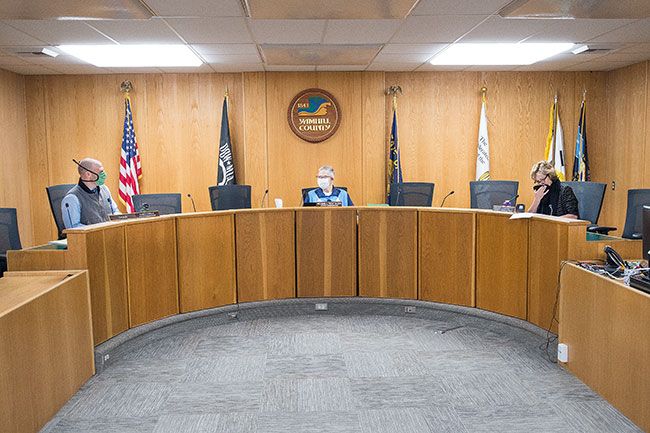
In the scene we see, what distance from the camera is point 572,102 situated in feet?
26.2

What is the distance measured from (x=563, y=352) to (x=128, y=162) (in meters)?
5.99

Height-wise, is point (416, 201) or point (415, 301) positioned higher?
point (416, 201)

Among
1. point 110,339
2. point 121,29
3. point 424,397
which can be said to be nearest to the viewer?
point 424,397

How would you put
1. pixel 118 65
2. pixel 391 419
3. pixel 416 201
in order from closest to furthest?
pixel 391 419 < pixel 416 201 < pixel 118 65

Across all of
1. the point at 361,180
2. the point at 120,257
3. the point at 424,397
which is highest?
the point at 361,180

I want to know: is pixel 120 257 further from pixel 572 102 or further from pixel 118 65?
pixel 572 102

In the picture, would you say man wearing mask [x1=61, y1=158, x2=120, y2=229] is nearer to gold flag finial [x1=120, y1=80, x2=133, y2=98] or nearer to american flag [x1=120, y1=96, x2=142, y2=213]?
american flag [x1=120, y1=96, x2=142, y2=213]

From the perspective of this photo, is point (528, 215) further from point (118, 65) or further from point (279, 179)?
point (118, 65)

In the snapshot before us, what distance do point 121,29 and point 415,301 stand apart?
3666mm

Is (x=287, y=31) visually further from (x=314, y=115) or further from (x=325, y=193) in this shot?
(x=314, y=115)

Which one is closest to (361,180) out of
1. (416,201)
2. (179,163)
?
(416,201)

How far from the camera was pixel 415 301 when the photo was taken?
514cm

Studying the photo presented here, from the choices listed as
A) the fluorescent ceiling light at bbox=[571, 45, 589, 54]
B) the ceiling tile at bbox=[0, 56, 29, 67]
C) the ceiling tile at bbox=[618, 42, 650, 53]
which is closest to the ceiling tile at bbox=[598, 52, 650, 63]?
the ceiling tile at bbox=[618, 42, 650, 53]

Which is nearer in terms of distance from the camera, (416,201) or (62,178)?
(416,201)
